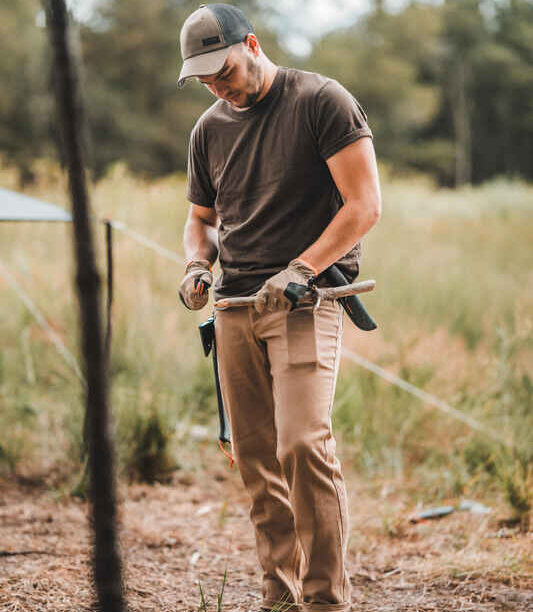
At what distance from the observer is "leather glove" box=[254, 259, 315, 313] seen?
1952 millimetres

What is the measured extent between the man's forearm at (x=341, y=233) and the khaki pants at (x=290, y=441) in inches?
6.6

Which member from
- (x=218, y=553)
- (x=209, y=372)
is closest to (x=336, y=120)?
(x=218, y=553)

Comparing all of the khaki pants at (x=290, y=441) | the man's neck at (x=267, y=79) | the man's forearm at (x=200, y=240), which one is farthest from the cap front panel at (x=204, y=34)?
the khaki pants at (x=290, y=441)

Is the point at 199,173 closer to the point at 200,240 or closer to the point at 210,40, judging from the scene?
the point at 200,240

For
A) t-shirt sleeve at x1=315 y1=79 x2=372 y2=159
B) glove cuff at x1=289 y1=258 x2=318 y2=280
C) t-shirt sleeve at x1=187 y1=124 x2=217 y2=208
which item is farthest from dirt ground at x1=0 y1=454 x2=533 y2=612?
t-shirt sleeve at x1=315 y1=79 x2=372 y2=159

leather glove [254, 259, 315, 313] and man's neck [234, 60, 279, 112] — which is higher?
man's neck [234, 60, 279, 112]

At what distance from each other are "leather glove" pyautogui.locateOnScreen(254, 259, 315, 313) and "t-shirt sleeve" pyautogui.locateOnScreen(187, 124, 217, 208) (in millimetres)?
557

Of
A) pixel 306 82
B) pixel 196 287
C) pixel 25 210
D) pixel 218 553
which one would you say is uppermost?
pixel 306 82

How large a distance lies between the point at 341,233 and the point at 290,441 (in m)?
0.60

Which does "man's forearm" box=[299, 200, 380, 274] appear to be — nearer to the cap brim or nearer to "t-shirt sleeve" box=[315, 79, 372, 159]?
"t-shirt sleeve" box=[315, 79, 372, 159]

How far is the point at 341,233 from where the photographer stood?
6.50 feet

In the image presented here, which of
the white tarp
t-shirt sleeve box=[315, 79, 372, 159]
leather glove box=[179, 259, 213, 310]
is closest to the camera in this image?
t-shirt sleeve box=[315, 79, 372, 159]

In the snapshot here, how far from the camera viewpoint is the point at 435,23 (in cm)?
3081

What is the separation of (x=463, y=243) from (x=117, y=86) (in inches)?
598
